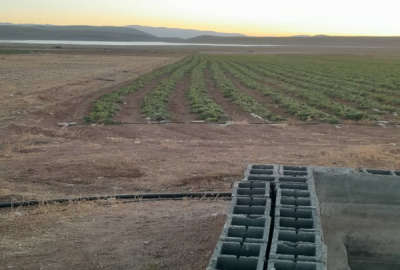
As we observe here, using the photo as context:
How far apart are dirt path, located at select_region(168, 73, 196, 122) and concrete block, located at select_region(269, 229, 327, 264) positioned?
488 inches

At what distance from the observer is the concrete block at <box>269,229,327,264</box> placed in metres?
3.89

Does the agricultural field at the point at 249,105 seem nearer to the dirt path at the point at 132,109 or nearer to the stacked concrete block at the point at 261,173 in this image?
the dirt path at the point at 132,109

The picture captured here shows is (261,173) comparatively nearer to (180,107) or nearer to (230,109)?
(230,109)

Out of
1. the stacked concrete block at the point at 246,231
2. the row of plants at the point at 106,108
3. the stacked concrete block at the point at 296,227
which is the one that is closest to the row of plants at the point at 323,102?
the row of plants at the point at 106,108

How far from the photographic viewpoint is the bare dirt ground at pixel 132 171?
610 cm

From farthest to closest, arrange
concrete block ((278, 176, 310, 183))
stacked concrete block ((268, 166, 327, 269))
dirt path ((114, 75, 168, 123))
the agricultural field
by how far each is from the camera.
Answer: the agricultural field, dirt path ((114, 75, 168, 123)), concrete block ((278, 176, 310, 183)), stacked concrete block ((268, 166, 327, 269))

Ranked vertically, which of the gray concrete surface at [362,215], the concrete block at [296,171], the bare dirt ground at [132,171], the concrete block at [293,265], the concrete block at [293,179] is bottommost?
the bare dirt ground at [132,171]

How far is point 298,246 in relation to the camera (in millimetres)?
4098

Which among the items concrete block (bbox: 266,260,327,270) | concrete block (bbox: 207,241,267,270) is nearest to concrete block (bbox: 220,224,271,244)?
concrete block (bbox: 207,241,267,270)

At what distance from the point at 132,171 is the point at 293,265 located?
6.55 metres

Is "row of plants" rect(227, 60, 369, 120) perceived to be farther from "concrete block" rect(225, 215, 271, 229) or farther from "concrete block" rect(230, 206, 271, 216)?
"concrete block" rect(225, 215, 271, 229)

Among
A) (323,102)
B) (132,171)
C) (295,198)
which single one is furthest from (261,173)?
(323,102)

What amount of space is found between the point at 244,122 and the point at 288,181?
399 inches

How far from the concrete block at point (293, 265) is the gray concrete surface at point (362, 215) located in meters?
2.41
